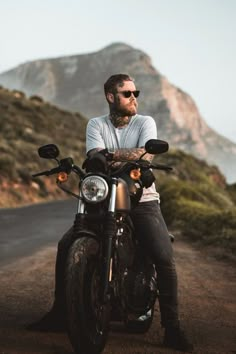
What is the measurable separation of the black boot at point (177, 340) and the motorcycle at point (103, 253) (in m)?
0.26

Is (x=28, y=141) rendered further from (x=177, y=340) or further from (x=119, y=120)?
(x=177, y=340)

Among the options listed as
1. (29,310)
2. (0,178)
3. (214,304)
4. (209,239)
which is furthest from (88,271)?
(0,178)

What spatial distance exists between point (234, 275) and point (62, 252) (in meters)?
4.66

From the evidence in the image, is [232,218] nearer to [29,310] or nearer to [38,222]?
[38,222]

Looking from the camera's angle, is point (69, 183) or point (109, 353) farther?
point (69, 183)

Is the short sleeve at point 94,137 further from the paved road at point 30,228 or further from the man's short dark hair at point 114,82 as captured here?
the paved road at point 30,228

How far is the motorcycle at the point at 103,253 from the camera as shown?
4.38 metres

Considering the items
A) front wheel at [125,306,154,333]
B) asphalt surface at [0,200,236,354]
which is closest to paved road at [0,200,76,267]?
asphalt surface at [0,200,236,354]

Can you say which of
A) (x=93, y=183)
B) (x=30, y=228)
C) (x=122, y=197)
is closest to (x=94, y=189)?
(x=93, y=183)

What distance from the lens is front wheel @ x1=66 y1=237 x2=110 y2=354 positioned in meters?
4.32

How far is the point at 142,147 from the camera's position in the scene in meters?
5.21

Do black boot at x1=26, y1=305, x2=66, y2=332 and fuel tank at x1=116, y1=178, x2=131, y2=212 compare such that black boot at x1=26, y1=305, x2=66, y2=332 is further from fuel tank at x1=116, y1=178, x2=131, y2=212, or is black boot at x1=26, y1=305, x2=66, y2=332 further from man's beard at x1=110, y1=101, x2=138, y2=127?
man's beard at x1=110, y1=101, x2=138, y2=127

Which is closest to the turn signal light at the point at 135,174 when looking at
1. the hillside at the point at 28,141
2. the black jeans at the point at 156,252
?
the black jeans at the point at 156,252

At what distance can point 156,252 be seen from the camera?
5.06 meters
